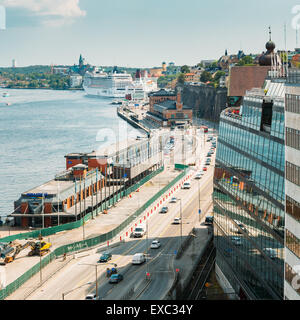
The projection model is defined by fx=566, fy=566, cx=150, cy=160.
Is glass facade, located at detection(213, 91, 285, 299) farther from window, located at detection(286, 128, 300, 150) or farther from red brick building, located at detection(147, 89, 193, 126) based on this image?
red brick building, located at detection(147, 89, 193, 126)

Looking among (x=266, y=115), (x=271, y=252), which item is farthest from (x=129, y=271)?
(x=266, y=115)

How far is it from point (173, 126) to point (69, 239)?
10600 centimetres

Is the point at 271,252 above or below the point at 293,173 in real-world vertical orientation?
below

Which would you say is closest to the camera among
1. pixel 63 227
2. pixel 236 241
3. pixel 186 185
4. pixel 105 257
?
pixel 236 241

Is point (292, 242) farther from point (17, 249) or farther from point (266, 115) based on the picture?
point (17, 249)

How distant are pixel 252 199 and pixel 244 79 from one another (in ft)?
97.2

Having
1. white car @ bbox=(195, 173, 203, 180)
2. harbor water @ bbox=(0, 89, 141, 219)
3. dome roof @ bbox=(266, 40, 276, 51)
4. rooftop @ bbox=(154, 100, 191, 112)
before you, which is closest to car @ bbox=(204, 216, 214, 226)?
harbor water @ bbox=(0, 89, 141, 219)

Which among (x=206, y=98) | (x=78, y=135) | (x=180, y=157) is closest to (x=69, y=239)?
(x=180, y=157)

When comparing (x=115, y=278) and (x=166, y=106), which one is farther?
(x=166, y=106)

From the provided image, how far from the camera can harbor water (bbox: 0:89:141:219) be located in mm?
78375

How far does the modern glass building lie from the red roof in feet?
107

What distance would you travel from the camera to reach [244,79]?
53.2 meters

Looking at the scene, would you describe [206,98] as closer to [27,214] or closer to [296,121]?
[27,214]

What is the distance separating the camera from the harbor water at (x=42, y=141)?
78.4 m
